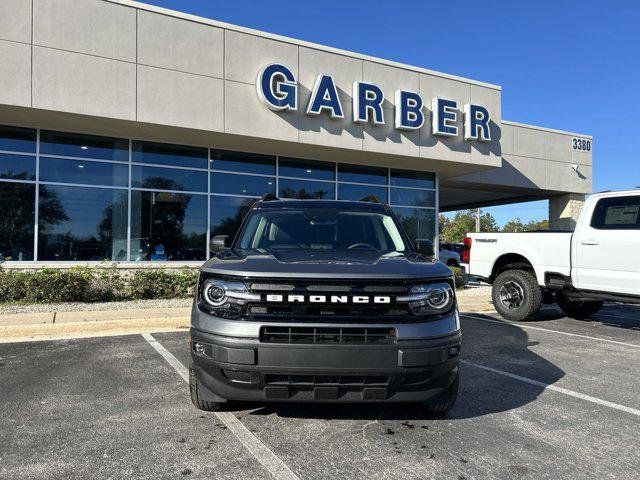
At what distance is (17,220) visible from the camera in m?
11.7

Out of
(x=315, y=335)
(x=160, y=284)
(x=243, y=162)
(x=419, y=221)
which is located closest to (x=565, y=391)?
(x=315, y=335)

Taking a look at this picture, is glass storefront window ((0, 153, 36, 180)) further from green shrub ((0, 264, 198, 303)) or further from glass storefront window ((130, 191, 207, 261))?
green shrub ((0, 264, 198, 303))

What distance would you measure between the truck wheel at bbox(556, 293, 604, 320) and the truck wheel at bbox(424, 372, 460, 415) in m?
6.76

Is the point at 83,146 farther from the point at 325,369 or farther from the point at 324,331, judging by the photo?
the point at 325,369

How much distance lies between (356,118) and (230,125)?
372 cm

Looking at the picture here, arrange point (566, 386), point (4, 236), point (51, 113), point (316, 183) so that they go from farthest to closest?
point (316, 183) < point (4, 236) < point (51, 113) < point (566, 386)

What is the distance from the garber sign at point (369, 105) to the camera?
41.2ft

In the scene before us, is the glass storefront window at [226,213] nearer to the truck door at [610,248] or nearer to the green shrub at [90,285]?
the green shrub at [90,285]

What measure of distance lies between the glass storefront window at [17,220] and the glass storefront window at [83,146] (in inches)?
44.9

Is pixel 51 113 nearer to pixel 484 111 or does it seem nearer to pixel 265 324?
pixel 265 324

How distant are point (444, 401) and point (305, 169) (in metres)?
12.4

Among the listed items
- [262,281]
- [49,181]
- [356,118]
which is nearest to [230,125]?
[356,118]

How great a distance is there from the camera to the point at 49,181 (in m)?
12.1

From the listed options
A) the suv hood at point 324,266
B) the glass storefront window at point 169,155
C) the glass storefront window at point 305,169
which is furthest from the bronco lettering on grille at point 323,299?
the glass storefront window at point 305,169
